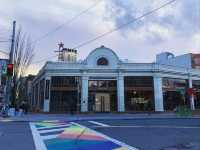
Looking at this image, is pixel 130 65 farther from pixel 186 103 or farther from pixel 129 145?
pixel 129 145

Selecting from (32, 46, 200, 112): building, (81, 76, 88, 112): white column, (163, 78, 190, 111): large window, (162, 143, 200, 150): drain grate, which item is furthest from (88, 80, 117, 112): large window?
(162, 143, 200, 150): drain grate

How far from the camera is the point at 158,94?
46438 millimetres

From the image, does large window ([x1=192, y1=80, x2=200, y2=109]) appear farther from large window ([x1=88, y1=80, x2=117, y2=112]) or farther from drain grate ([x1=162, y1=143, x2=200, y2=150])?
drain grate ([x1=162, y1=143, x2=200, y2=150])

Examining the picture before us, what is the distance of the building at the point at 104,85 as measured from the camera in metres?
45.8

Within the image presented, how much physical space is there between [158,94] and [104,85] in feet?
23.5

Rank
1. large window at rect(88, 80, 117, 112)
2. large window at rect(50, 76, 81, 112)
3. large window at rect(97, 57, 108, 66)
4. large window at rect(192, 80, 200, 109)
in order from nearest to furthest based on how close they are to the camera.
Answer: large window at rect(50, 76, 81, 112) < large window at rect(88, 80, 117, 112) < large window at rect(97, 57, 108, 66) < large window at rect(192, 80, 200, 109)

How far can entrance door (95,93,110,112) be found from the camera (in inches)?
1829

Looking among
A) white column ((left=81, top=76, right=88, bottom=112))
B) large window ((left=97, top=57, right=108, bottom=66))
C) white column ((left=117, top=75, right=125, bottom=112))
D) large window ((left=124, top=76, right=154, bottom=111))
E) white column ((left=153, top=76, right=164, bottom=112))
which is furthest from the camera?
large window ((left=97, top=57, right=108, bottom=66))

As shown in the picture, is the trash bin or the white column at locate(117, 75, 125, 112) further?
the white column at locate(117, 75, 125, 112)

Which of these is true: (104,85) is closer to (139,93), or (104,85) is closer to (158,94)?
(139,93)

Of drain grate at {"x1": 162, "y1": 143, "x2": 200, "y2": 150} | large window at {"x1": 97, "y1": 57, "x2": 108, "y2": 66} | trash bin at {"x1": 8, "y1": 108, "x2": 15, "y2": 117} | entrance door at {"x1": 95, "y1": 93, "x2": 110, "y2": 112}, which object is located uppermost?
large window at {"x1": 97, "y1": 57, "x2": 108, "y2": 66}

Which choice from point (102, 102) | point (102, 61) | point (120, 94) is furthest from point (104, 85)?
point (102, 61)

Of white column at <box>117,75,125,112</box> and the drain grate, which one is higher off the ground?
white column at <box>117,75,125,112</box>

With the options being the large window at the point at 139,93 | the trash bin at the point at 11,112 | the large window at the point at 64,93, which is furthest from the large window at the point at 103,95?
the trash bin at the point at 11,112
